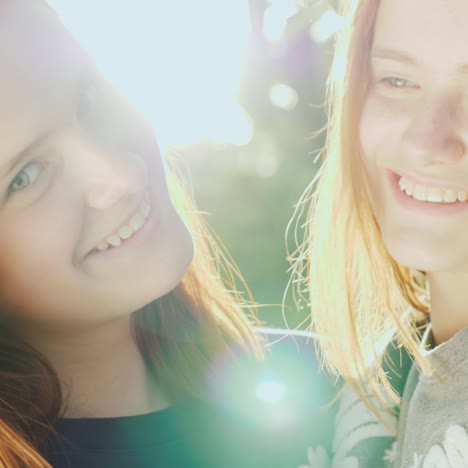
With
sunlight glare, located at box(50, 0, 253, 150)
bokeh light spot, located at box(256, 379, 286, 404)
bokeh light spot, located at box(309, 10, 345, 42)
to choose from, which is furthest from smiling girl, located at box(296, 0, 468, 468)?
bokeh light spot, located at box(309, 10, 345, 42)

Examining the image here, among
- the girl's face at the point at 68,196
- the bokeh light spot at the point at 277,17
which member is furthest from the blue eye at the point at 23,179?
the bokeh light spot at the point at 277,17

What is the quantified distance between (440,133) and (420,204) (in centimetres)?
17

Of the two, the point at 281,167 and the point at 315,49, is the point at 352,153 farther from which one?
the point at 281,167

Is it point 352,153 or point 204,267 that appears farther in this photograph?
point 204,267

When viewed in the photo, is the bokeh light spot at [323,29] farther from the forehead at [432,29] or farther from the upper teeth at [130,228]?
the upper teeth at [130,228]

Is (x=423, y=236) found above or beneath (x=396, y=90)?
beneath

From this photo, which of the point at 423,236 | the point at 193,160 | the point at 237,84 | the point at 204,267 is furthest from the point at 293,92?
the point at 423,236

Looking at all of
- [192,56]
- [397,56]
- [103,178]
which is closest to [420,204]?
[397,56]

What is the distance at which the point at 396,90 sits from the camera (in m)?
1.71

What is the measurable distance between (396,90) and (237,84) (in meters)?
3.05

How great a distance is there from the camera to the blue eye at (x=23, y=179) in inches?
58.4

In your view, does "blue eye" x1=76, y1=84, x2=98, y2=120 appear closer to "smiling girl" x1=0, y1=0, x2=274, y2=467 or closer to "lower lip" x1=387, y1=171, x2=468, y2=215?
"smiling girl" x1=0, y1=0, x2=274, y2=467

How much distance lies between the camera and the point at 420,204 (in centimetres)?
167

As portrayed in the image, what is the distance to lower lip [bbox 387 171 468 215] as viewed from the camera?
5.33 ft
